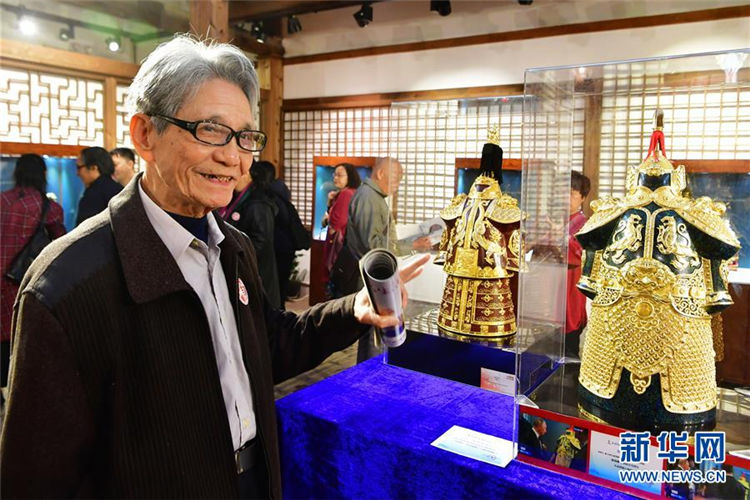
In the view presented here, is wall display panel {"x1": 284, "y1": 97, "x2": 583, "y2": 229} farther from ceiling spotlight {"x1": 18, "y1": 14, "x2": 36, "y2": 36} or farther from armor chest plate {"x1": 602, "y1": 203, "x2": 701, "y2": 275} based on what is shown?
ceiling spotlight {"x1": 18, "y1": 14, "x2": 36, "y2": 36}

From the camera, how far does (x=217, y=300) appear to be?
3.51 feet

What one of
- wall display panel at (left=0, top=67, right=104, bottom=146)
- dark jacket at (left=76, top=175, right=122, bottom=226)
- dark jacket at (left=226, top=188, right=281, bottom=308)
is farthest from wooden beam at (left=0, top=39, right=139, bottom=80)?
dark jacket at (left=226, top=188, right=281, bottom=308)

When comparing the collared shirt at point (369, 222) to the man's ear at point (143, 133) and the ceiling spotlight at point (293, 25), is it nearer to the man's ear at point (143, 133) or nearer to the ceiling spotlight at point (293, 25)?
the man's ear at point (143, 133)

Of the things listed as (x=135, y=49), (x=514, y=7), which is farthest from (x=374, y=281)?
(x=135, y=49)

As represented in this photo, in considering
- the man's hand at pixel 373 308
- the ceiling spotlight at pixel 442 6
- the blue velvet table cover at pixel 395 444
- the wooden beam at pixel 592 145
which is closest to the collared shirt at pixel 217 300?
the man's hand at pixel 373 308

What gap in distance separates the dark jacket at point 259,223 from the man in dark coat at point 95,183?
0.70 m

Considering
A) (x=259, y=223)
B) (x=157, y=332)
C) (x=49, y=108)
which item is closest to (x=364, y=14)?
(x=259, y=223)

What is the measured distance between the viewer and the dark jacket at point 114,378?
2.78ft

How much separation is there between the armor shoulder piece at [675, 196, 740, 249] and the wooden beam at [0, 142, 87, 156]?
4.08 metres

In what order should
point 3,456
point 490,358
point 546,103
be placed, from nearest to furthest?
point 3,456, point 546,103, point 490,358

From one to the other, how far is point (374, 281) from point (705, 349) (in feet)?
Answer: 2.72

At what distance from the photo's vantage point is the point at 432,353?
187 centimetres

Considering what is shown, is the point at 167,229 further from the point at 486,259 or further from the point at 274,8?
the point at 274,8

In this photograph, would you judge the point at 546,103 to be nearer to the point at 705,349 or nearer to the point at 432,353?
the point at 705,349
